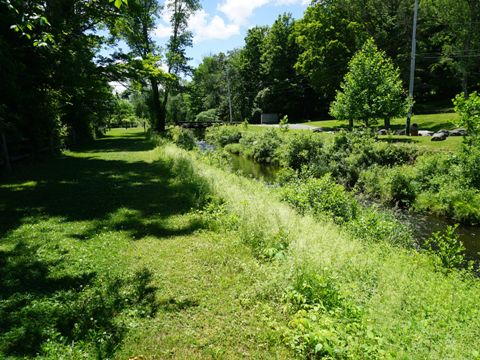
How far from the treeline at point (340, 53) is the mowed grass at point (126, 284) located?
29.8m

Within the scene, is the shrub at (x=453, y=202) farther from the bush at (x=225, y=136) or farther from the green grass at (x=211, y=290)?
the bush at (x=225, y=136)

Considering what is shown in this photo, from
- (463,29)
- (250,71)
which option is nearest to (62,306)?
(463,29)

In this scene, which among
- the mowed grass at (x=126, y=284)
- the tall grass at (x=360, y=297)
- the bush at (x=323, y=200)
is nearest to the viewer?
the tall grass at (x=360, y=297)

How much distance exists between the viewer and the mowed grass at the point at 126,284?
143 inches

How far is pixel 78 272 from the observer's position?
5105 mm

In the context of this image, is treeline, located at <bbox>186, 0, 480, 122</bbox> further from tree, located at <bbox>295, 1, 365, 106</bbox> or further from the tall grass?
the tall grass

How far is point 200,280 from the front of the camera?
16.4 feet

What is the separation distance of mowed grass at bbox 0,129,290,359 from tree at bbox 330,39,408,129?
15.2 metres

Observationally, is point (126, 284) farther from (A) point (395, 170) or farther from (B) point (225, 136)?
(B) point (225, 136)

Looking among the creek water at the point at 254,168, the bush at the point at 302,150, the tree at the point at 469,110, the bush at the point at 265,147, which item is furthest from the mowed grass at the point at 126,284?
the bush at the point at 265,147

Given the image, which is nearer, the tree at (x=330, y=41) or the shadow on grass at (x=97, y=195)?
the shadow on grass at (x=97, y=195)

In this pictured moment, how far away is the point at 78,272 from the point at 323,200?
734cm

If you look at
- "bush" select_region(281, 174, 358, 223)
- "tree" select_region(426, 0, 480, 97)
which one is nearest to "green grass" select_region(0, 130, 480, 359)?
"bush" select_region(281, 174, 358, 223)

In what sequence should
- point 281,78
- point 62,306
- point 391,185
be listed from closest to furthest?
1. point 62,306
2. point 391,185
3. point 281,78
